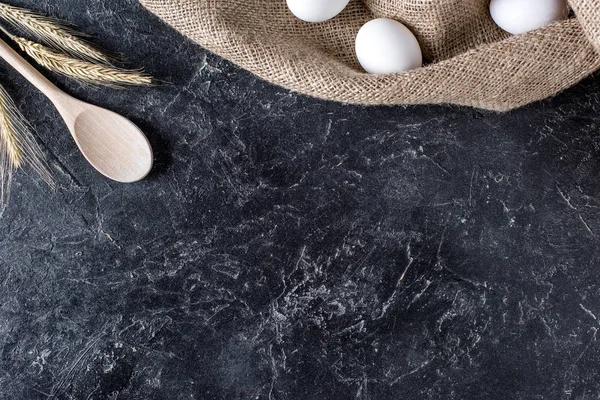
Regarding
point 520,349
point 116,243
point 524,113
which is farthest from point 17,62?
point 520,349

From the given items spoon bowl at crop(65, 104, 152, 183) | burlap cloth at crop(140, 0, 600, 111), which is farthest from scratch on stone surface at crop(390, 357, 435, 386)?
spoon bowl at crop(65, 104, 152, 183)

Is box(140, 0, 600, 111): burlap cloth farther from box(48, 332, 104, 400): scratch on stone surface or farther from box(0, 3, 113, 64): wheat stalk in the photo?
box(48, 332, 104, 400): scratch on stone surface

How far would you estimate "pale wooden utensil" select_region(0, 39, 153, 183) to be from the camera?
118 centimetres

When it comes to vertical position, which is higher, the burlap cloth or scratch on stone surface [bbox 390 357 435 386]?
the burlap cloth

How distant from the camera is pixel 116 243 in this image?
3.95 feet

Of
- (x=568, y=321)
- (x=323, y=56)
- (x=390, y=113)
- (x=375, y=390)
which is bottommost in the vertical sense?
(x=375, y=390)

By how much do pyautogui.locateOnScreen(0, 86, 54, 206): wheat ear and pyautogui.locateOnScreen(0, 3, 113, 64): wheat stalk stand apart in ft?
0.40

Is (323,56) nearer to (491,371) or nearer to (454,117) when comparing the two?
(454,117)

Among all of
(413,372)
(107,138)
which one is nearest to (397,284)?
(413,372)

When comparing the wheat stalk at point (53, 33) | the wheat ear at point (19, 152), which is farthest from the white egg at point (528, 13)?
the wheat ear at point (19, 152)

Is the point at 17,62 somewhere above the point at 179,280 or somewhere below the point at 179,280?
above

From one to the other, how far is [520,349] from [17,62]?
1013 millimetres

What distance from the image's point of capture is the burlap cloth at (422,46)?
1.00 metres

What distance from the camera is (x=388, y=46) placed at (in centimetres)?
103
